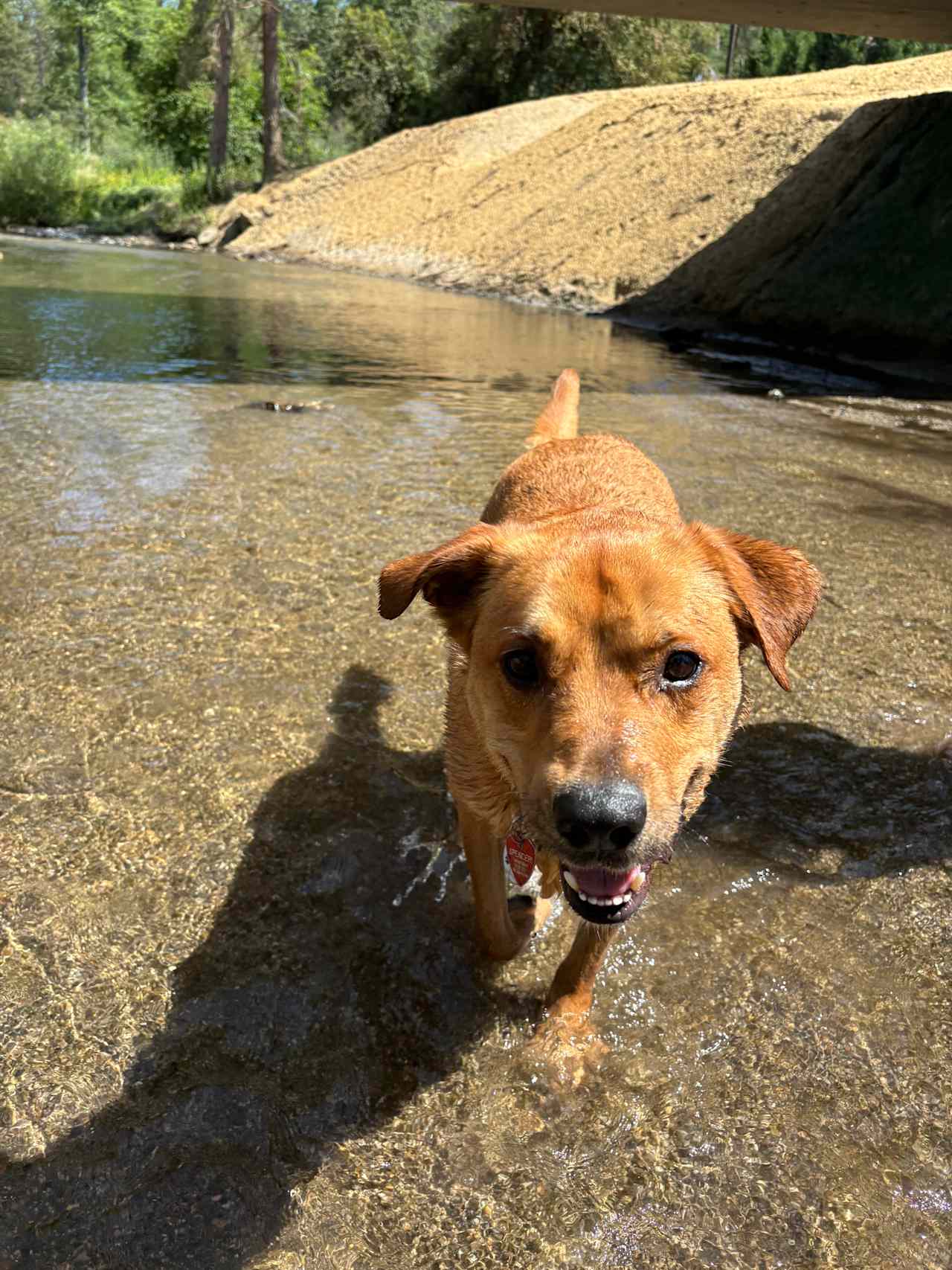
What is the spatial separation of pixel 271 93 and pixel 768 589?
50029 millimetres

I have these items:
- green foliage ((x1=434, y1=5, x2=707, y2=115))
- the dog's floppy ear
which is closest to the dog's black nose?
the dog's floppy ear

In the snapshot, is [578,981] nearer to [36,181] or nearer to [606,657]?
[606,657]

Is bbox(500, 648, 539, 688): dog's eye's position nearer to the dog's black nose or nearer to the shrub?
the dog's black nose

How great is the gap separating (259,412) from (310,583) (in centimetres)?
549

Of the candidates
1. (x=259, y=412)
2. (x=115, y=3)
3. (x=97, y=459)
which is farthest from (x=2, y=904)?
(x=115, y=3)

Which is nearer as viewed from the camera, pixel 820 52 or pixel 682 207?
pixel 682 207

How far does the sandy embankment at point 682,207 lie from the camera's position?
61.3 feet

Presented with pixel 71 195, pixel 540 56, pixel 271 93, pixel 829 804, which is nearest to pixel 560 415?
pixel 829 804

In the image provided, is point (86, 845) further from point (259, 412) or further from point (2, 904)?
point (259, 412)

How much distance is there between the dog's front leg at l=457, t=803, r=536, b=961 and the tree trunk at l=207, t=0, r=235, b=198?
5245 cm

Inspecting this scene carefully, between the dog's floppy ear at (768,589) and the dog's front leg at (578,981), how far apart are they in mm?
1018

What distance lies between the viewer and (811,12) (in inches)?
551

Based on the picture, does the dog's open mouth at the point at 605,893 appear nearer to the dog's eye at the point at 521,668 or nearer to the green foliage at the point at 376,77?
the dog's eye at the point at 521,668

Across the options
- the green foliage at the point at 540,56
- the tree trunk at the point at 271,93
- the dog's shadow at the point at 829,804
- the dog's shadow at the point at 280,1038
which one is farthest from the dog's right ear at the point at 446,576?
the green foliage at the point at 540,56
